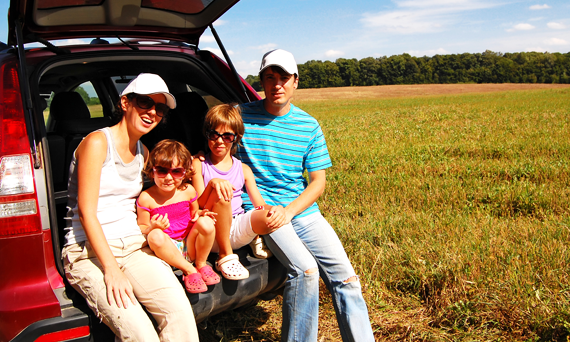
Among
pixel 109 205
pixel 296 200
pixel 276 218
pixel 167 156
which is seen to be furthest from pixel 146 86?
pixel 296 200

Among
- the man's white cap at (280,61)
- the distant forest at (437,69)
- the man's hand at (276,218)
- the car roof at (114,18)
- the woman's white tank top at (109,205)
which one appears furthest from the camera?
the distant forest at (437,69)

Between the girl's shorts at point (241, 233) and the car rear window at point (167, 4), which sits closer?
the car rear window at point (167, 4)

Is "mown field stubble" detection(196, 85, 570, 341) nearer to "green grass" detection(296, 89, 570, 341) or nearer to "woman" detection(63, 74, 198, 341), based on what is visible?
"green grass" detection(296, 89, 570, 341)

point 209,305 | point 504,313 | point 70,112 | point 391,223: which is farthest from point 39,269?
point 391,223

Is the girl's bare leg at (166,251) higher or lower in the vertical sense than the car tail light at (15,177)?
lower

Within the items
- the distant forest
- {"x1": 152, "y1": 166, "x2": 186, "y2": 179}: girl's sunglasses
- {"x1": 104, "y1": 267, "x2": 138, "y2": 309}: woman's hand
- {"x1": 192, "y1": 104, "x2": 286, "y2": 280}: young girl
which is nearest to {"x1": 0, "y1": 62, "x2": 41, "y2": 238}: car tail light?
{"x1": 104, "y1": 267, "x2": 138, "y2": 309}: woman's hand

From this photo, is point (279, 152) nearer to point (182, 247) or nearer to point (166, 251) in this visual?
point (182, 247)

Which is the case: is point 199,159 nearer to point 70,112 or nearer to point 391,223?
point 70,112

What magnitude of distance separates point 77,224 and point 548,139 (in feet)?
28.2

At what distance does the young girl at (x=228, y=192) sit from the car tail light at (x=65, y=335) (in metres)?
0.69

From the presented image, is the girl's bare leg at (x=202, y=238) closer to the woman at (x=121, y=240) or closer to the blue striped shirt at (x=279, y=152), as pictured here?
the woman at (x=121, y=240)

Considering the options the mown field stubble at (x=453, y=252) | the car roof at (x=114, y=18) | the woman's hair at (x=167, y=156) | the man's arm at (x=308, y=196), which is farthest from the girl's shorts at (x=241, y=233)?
the car roof at (x=114, y=18)

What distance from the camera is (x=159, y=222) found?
88.9 inches

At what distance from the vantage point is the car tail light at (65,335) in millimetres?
1813
